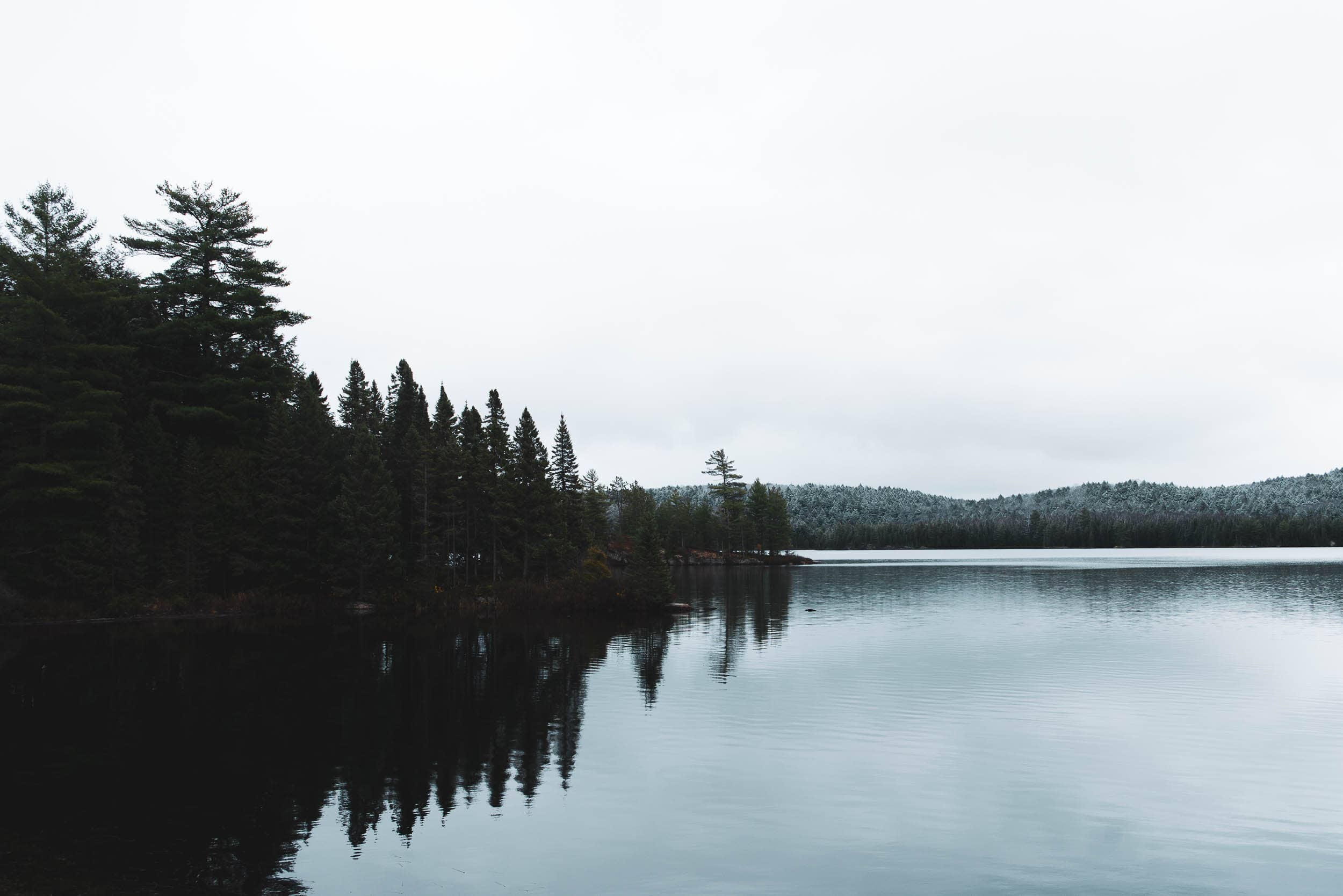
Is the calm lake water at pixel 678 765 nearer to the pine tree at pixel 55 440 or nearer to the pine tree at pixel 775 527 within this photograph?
the pine tree at pixel 55 440

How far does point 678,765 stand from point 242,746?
484 inches

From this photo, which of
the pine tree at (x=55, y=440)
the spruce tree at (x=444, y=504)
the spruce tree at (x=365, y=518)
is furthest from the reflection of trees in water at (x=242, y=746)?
the spruce tree at (x=444, y=504)

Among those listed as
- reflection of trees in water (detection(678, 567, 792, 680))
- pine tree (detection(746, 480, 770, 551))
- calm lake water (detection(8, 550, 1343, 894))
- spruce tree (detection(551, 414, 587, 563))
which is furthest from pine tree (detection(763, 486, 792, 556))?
calm lake water (detection(8, 550, 1343, 894))

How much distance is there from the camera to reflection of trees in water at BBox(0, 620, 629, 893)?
599 inches

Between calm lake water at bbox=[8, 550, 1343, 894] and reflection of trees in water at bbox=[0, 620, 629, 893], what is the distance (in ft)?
0.40

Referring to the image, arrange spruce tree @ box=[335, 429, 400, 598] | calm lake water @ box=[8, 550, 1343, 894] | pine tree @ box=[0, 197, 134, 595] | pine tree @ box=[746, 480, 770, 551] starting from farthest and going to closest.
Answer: pine tree @ box=[746, 480, 770, 551] < spruce tree @ box=[335, 429, 400, 598] < pine tree @ box=[0, 197, 134, 595] < calm lake water @ box=[8, 550, 1343, 894]

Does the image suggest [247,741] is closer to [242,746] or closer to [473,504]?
[242,746]

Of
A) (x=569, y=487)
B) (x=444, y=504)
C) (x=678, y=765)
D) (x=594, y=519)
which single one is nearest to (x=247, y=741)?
(x=678, y=765)

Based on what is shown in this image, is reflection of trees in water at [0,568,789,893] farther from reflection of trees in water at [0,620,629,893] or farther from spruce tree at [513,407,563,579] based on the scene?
spruce tree at [513,407,563,579]

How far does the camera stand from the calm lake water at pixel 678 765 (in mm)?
14820

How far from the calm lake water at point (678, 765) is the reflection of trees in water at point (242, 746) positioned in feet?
0.40

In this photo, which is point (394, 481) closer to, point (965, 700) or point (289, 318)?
point (289, 318)

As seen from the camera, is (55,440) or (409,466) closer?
(55,440)

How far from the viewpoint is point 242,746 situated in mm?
23234
